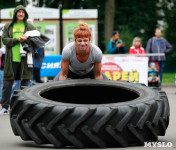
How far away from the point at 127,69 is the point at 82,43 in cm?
997

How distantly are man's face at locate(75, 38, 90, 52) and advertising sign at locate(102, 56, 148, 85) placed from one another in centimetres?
978

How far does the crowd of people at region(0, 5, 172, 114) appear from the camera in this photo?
279 inches

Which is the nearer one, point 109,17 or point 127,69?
point 127,69

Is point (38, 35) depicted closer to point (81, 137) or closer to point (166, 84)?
point (81, 137)

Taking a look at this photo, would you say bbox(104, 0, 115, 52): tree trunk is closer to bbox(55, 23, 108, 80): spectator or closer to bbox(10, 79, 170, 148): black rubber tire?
bbox(55, 23, 108, 80): spectator

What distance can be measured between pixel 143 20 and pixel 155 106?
93.0ft

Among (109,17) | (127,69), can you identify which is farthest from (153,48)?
(109,17)

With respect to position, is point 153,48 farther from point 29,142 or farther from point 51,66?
point 29,142

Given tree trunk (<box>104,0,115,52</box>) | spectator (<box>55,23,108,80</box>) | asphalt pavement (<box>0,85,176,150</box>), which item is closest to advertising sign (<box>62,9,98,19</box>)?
tree trunk (<box>104,0,115,52</box>)

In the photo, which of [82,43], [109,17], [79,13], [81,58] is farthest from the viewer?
[109,17]

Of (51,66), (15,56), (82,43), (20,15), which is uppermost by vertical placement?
(20,15)

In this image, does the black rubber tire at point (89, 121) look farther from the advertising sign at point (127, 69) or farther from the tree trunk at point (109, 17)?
the tree trunk at point (109, 17)

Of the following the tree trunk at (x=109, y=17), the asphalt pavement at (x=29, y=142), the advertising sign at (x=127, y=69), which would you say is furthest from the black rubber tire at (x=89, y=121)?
the tree trunk at (x=109, y=17)

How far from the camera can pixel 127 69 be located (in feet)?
55.0
